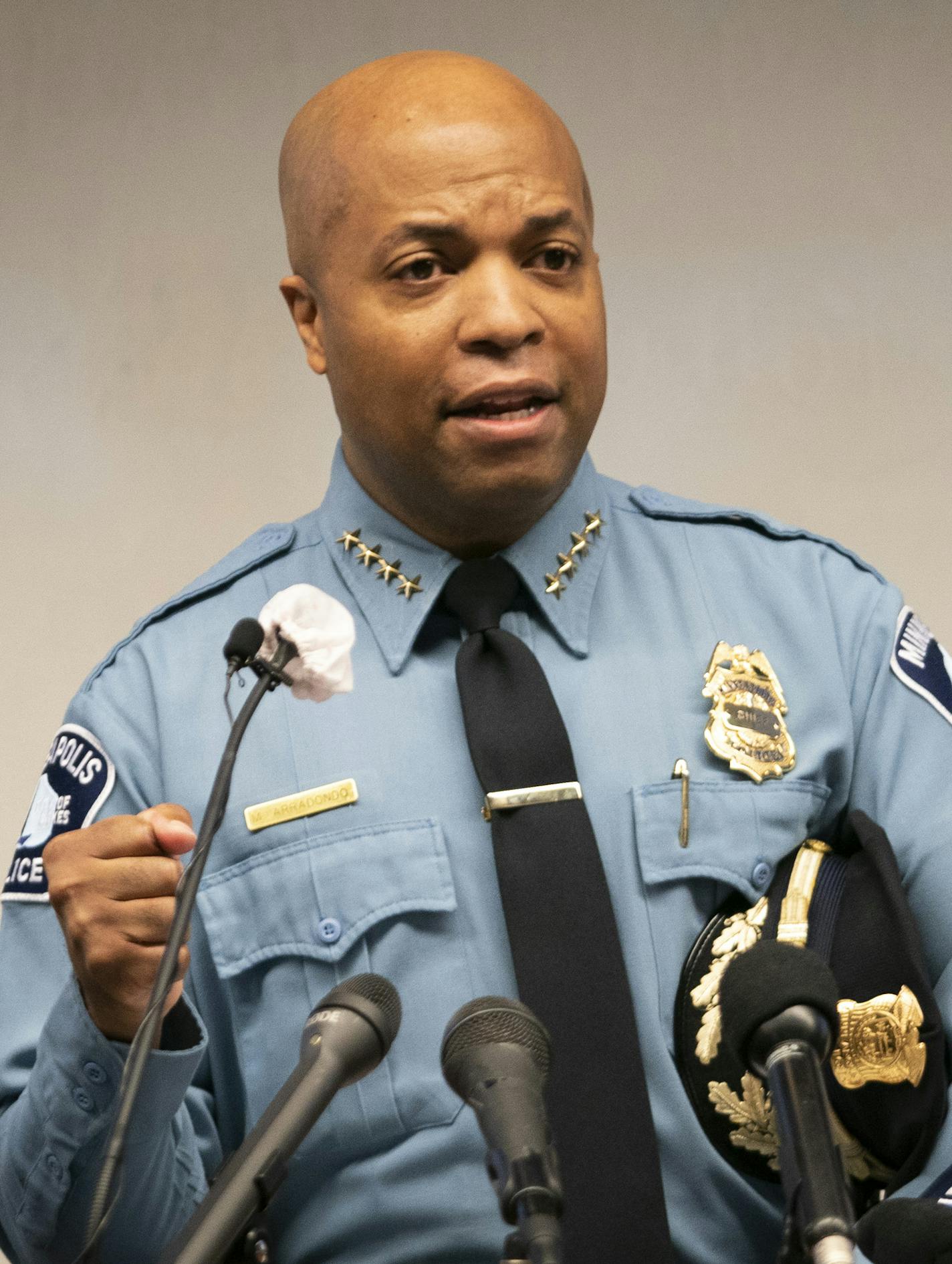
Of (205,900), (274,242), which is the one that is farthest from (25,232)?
(205,900)

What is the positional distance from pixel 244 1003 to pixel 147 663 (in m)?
0.34

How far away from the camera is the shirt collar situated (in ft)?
5.55

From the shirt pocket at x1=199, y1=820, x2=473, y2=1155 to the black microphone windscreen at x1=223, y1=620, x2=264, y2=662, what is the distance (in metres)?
0.50

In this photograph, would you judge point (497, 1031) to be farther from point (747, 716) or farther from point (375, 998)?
point (747, 716)

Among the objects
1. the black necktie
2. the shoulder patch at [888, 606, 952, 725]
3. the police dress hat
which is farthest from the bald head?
the police dress hat

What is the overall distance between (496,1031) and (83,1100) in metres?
0.53

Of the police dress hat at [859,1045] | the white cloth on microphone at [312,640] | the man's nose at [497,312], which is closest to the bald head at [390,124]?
the man's nose at [497,312]

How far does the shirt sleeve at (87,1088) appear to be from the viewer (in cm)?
139

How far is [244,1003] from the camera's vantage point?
5.28 feet

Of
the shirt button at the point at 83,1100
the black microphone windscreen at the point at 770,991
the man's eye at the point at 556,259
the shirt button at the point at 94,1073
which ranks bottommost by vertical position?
the shirt button at the point at 83,1100

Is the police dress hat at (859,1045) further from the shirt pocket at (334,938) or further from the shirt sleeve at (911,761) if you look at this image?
the shirt pocket at (334,938)

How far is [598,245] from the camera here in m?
2.58

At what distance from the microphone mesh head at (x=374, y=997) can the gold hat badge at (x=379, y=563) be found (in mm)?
632

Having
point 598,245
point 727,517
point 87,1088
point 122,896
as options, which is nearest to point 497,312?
point 727,517
